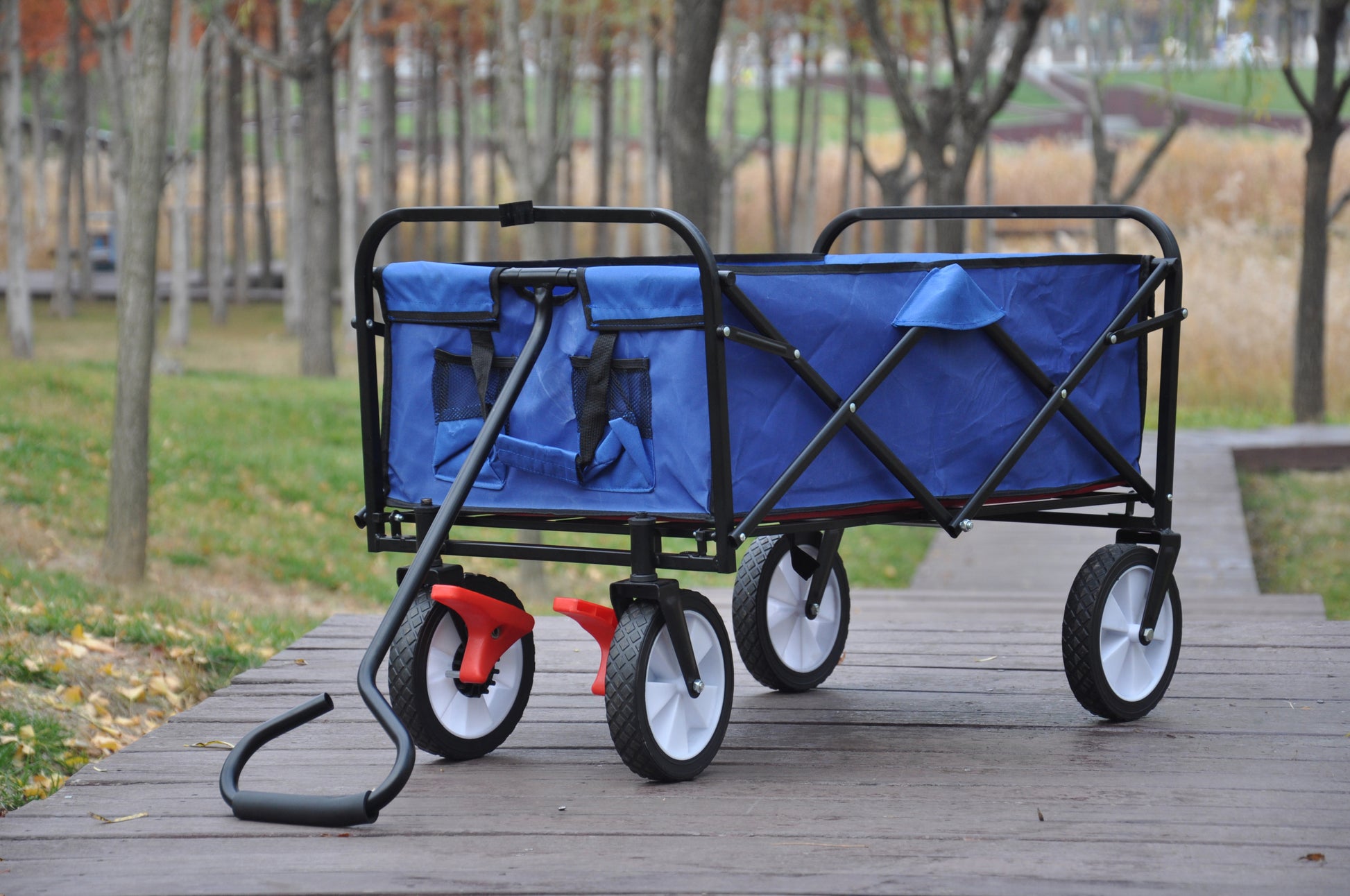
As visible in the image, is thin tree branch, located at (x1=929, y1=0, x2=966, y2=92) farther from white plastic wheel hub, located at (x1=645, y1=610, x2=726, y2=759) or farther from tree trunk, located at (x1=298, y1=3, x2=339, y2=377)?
white plastic wheel hub, located at (x1=645, y1=610, x2=726, y2=759)

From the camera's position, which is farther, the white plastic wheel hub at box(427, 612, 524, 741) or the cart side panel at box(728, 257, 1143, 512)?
the white plastic wheel hub at box(427, 612, 524, 741)

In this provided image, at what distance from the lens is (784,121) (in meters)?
57.0

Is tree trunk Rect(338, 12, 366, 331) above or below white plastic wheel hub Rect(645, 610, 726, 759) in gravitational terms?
above

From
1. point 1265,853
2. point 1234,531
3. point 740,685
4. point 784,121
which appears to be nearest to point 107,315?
point 1234,531

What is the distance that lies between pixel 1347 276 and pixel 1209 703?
1412cm

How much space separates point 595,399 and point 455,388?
1.53 feet

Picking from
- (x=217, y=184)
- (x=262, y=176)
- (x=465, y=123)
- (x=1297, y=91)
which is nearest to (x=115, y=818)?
(x=1297, y=91)

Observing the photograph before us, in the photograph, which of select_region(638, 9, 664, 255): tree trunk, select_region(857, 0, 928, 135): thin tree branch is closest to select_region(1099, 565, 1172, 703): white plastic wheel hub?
select_region(857, 0, 928, 135): thin tree branch

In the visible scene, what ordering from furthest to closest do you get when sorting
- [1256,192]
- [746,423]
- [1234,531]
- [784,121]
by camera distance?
[784,121] < [1256,192] < [1234,531] < [746,423]

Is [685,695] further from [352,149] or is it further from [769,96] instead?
[769,96]

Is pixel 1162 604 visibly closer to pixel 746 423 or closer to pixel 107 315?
pixel 746 423

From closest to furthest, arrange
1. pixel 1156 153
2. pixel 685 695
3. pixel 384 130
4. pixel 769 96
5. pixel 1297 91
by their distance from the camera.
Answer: pixel 685 695
pixel 1297 91
pixel 1156 153
pixel 384 130
pixel 769 96

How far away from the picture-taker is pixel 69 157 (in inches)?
881

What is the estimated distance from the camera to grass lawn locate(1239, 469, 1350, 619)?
8914mm
